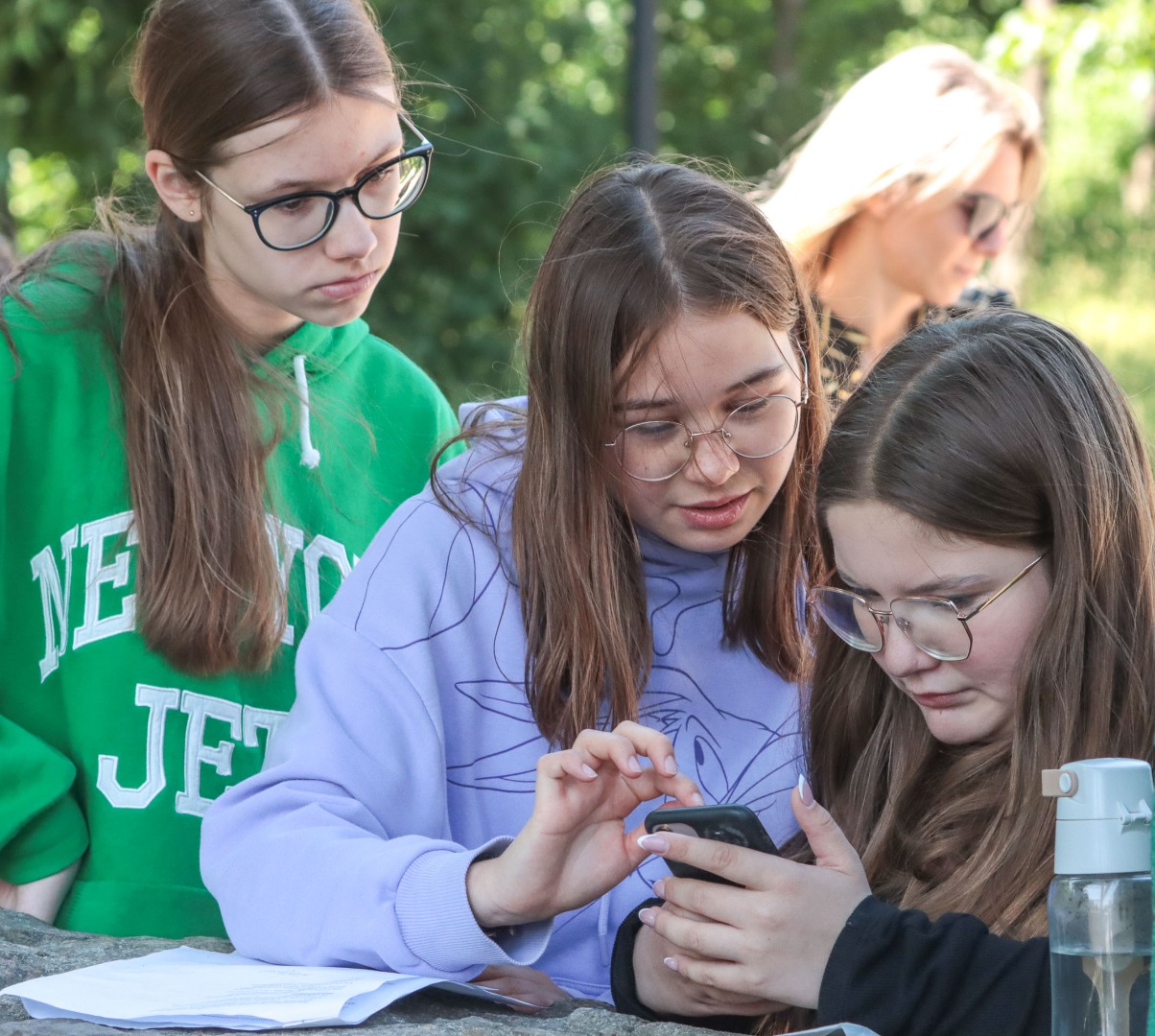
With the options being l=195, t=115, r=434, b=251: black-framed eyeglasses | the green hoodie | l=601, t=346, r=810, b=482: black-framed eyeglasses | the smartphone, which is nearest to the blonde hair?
l=195, t=115, r=434, b=251: black-framed eyeglasses

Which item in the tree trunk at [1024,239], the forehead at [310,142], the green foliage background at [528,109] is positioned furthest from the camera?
the tree trunk at [1024,239]

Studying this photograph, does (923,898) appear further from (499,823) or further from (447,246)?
(447,246)

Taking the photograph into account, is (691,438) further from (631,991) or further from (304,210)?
(304,210)

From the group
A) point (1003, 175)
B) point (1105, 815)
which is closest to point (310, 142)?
point (1105, 815)

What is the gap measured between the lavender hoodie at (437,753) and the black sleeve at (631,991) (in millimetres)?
108

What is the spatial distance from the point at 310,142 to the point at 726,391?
870 mm

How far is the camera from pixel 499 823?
2156 millimetres

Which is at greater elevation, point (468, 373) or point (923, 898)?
point (468, 373)

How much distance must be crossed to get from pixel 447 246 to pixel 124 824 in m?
5.94

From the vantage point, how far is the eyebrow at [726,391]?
6.92 ft

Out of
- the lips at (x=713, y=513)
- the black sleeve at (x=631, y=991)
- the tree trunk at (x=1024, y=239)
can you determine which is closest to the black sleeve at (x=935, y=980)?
the black sleeve at (x=631, y=991)

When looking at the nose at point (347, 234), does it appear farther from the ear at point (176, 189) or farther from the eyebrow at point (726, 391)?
the eyebrow at point (726, 391)

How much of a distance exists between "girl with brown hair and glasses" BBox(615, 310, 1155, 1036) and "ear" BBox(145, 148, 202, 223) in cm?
121

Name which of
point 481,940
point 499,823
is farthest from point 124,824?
point 481,940
